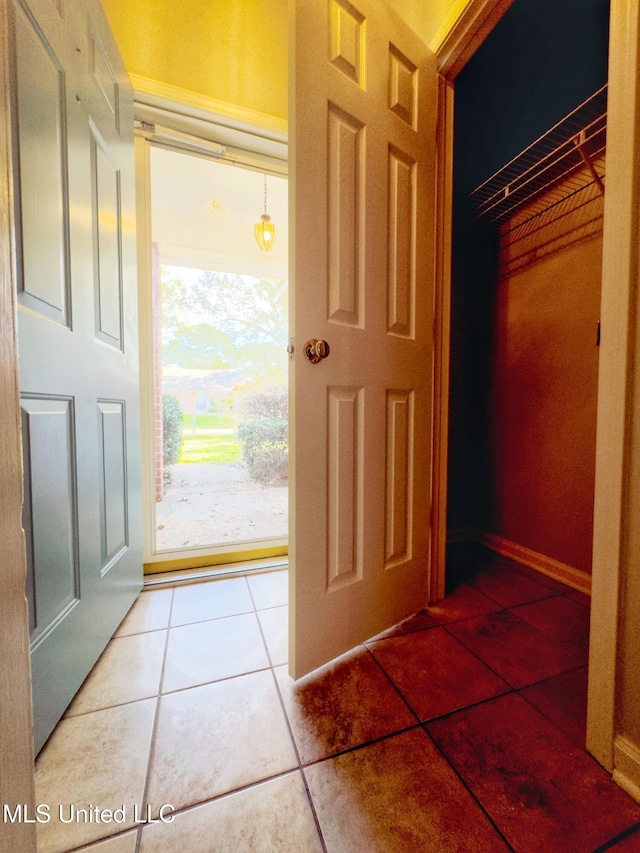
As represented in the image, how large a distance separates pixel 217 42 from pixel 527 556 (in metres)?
2.85

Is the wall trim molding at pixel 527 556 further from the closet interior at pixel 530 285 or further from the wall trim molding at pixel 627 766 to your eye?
the wall trim molding at pixel 627 766

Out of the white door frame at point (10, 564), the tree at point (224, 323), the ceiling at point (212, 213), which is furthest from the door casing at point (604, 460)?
the tree at point (224, 323)

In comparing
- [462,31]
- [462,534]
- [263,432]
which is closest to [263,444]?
[263,432]

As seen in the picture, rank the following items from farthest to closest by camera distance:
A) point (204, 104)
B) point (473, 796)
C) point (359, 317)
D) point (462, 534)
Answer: point (462, 534) → point (204, 104) → point (359, 317) → point (473, 796)

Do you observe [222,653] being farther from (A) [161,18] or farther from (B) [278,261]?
(B) [278,261]

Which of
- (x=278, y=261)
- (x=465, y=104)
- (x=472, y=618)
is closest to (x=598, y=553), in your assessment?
(x=472, y=618)

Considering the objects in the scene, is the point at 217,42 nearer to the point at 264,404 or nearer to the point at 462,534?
the point at 462,534

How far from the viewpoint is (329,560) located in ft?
3.22

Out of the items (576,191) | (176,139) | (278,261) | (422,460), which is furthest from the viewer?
(278,261)

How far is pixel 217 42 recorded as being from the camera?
4.74 feet

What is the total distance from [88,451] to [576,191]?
2119mm

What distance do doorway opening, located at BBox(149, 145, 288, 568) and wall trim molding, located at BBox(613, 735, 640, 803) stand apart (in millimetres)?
1950

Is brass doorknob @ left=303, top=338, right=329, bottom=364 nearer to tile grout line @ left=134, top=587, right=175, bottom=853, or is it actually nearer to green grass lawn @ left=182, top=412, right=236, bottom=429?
tile grout line @ left=134, top=587, right=175, bottom=853

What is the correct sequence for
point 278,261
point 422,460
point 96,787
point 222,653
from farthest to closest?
point 278,261, point 422,460, point 222,653, point 96,787
